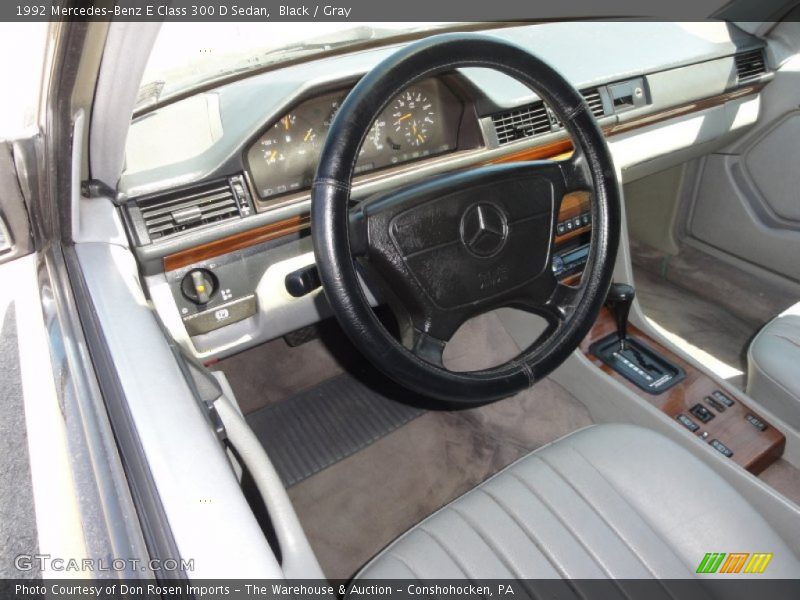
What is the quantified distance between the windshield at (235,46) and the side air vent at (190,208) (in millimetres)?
265

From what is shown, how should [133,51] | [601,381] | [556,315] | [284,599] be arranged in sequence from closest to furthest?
[284,599] → [133,51] → [556,315] → [601,381]

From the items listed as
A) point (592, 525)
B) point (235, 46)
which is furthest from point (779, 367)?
point (235, 46)

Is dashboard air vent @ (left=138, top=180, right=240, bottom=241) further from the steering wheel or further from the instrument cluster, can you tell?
the steering wheel

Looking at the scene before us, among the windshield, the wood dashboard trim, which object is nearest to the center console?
the wood dashboard trim

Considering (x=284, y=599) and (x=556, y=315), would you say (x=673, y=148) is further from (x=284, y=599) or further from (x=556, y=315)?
(x=284, y=599)

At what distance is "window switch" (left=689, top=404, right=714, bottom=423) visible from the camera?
1.83 m

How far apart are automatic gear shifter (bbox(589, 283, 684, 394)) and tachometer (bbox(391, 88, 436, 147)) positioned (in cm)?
75

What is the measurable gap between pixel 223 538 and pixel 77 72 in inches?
28.1

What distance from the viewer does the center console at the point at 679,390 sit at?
1.76 m

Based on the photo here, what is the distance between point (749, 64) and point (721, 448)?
5.26ft

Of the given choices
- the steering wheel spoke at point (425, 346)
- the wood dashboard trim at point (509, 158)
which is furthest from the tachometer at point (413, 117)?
the steering wheel spoke at point (425, 346)

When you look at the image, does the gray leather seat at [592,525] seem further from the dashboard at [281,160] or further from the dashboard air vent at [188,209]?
the dashboard air vent at [188,209]

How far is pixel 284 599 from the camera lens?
66cm

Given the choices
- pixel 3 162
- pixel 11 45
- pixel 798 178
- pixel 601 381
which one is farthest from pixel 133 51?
pixel 798 178
